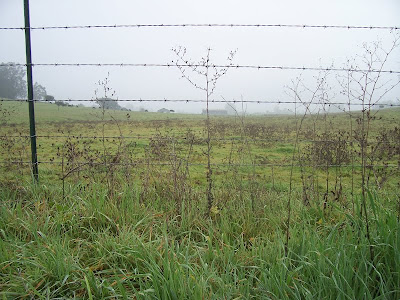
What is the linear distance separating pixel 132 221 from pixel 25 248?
97 centimetres

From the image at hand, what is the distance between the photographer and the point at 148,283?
197cm

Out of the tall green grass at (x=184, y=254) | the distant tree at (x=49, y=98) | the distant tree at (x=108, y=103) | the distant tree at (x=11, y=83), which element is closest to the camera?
the tall green grass at (x=184, y=254)

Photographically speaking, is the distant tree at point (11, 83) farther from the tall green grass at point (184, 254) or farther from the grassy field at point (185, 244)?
the tall green grass at point (184, 254)

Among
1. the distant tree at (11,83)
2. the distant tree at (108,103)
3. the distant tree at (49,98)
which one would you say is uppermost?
the distant tree at (11,83)

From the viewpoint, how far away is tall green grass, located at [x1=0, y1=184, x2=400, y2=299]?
1.95m

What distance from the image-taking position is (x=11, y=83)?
4.71 meters

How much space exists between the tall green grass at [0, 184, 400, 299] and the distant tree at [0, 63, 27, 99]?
2.06 m

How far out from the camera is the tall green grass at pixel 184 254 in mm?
1954

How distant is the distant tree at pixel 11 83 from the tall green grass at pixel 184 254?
206 centimetres

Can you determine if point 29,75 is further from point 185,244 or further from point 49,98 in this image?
point 185,244

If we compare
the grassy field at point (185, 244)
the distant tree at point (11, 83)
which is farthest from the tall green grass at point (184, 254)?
the distant tree at point (11, 83)

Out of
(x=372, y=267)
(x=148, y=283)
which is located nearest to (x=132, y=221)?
(x=148, y=283)

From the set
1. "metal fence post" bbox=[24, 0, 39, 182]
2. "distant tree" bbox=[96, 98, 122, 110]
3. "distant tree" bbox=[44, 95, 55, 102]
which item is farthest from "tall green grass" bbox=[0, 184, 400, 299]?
"distant tree" bbox=[44, 95, 55, 102]

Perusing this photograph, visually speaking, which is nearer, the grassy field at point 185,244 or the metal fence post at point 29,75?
the grassy field at point 185,244
